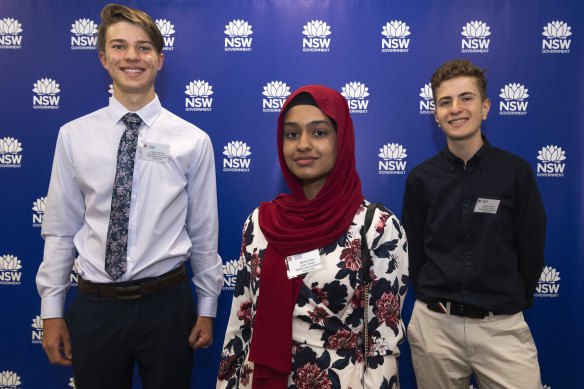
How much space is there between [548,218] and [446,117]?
1034 mm

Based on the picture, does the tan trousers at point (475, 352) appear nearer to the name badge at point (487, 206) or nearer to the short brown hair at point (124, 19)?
the name badge at point (487, 206)

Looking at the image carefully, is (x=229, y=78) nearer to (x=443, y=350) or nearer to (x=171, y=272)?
(x=171, y=272)

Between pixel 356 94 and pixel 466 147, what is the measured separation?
75cm

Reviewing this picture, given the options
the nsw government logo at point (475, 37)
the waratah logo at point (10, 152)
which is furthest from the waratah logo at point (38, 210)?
the nsw government logo at point (475, 37)

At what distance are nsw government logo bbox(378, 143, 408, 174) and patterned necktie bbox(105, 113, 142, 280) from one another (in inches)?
56.0

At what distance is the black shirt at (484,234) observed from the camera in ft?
6.67

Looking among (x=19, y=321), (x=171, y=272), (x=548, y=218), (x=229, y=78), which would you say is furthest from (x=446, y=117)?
(x=19, y=321)

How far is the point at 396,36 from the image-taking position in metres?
2.58

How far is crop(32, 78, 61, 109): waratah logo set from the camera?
262 centimetres

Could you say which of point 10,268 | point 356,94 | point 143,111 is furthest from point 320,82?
point 10,268

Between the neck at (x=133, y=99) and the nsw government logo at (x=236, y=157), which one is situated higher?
the neck at (x=133, y=99)

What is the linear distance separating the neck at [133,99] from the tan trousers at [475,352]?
1717 millimetres

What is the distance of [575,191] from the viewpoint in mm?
2580

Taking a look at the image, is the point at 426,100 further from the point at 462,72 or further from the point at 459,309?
the point at 459,309
